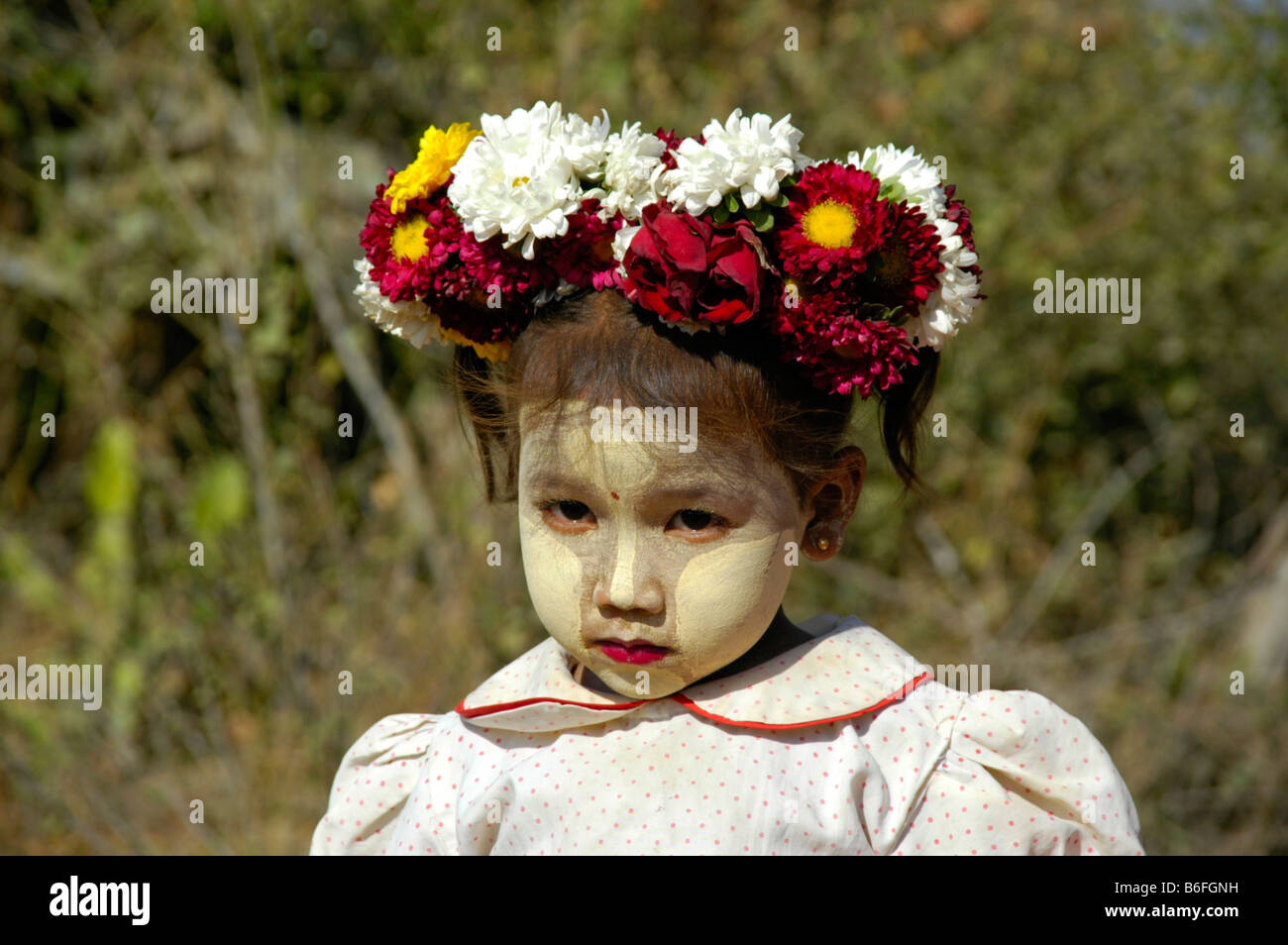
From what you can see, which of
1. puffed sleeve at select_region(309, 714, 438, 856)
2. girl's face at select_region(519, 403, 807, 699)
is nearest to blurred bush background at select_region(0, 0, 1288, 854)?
puffed sleeve at select_region(309, 714, 438, 856)

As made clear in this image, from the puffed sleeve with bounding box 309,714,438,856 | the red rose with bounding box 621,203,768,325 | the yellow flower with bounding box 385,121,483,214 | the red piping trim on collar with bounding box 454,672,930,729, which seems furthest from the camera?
the puffed sleeve with bounding box 309,714,438,856

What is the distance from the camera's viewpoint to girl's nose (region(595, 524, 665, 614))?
71.0 inches

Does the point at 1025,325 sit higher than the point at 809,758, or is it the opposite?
the point at 1025,325

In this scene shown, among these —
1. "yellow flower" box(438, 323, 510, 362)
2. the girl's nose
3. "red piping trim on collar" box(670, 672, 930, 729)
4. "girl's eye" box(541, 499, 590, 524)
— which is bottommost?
"red piping trim on collar" box(670, 672, 930, 729)

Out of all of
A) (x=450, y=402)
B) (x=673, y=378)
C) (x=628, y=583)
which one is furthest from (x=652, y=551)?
(x=450, y=402)

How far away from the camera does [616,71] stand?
4625 millimetres

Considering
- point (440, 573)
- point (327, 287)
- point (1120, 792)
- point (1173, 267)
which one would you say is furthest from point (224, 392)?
point (1173, 267)

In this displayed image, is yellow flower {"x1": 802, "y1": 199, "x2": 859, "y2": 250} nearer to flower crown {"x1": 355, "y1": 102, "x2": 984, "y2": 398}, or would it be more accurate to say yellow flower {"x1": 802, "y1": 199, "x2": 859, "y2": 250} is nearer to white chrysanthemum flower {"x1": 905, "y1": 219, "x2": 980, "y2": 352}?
flower crown {"x1": 355, "y1": 102, "x2": 984, "y2": 398}

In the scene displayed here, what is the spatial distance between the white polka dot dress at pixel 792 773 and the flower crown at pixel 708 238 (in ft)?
1.52

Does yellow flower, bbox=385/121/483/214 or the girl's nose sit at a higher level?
yellow flower, bbox=385/121/483/214

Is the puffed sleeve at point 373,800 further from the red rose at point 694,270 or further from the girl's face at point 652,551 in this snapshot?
the red rose at point 694,270

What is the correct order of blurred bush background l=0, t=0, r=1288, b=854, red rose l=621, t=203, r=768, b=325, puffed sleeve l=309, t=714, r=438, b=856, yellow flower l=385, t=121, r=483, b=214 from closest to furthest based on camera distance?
red rose l=621, t=203, r=768, b=325 < yellow flower l=385, t=121, r=483, b=214 < puffed sleeve l=309, t=714, r=438, b=856 < blurred bush background l=0, t=0, r=1288, b=854

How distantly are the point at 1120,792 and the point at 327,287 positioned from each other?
324 centimetres
